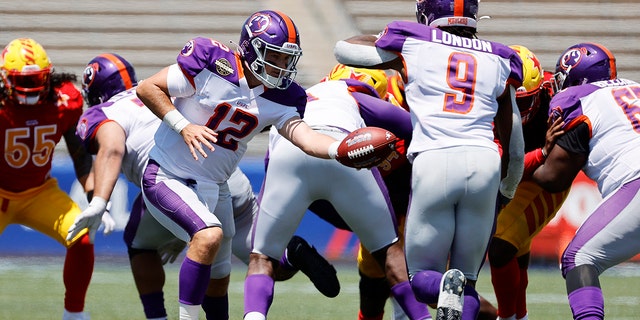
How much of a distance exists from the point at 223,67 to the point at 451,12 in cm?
97

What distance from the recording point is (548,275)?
7.68 m

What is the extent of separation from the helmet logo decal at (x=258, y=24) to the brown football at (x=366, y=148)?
2.19 ft

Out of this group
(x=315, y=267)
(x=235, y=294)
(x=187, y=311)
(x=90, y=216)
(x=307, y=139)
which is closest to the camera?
(x=307, y=139)

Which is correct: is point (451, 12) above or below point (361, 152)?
above

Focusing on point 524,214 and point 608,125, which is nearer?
point 608,125

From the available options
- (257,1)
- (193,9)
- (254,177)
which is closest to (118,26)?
(193,9)

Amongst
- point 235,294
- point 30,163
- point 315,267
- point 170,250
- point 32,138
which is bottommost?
point 235,294

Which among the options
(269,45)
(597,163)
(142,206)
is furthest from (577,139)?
(142,206)

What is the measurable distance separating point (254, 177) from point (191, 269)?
13.1 ft

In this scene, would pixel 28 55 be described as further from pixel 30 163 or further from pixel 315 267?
pixel 315 267

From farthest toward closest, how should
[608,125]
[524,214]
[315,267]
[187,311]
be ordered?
[524,214] → [315,267] → [608,125] → [187,311]

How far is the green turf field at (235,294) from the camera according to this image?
19.6 feet

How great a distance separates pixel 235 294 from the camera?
264 inches

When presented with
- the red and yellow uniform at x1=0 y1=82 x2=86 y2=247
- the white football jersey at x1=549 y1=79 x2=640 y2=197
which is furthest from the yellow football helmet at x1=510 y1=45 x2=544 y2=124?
the red and yellow uniform at x1=0 y1=82 x2=86 y2=247
